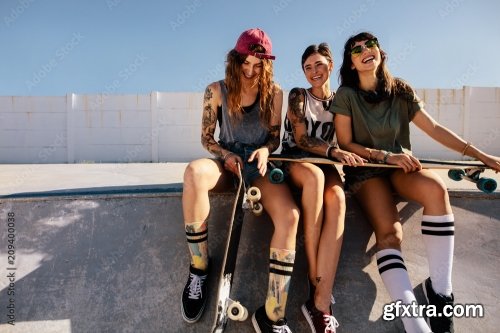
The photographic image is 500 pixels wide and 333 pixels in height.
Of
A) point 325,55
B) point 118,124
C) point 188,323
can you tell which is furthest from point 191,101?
point 188,323

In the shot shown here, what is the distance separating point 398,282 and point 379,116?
948 millimetres

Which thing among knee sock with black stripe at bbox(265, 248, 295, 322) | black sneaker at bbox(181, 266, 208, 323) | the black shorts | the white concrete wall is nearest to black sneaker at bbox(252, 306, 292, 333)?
knee sock with black stripe at bbox(265, 248, 295, 322)

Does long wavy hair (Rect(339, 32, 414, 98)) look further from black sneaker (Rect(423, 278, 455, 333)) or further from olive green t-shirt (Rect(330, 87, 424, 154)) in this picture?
black sneaker (Rect(423, 278, 455, 333))

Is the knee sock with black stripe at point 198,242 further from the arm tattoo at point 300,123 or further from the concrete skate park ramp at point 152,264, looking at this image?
the arm tattoo at point 300,123

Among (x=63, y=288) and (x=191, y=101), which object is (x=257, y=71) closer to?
(x=63, y=288)

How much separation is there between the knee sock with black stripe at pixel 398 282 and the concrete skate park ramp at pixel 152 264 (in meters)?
0.19

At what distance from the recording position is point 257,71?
1995 millimetres

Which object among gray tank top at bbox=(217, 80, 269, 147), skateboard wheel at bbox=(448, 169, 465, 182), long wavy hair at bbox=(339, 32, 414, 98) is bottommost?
skateboard wheel at bbox=(448, 169, 465, 182)

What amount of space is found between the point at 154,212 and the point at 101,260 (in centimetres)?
39

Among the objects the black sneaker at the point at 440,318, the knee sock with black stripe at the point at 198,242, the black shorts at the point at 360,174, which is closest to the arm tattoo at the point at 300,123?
the black shorts at the point at 360,174

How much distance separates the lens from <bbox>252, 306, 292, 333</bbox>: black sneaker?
142 cm

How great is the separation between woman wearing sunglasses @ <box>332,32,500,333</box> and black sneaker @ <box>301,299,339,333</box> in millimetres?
332

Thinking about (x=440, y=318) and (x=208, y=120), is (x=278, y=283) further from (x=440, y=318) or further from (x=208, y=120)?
(x=208, y=120)

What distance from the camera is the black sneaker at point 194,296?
1.59 metres
